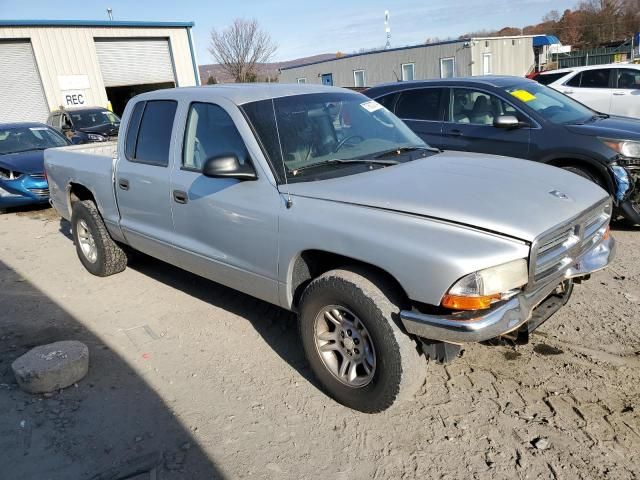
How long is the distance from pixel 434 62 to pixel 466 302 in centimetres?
3010

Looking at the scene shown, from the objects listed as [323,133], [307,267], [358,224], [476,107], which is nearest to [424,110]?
[476,107]

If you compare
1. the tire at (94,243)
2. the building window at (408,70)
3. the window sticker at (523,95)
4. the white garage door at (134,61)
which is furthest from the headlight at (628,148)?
the building window at (408,70)

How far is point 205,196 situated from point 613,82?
11.2 meters

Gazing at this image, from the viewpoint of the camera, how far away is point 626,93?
36.0ft

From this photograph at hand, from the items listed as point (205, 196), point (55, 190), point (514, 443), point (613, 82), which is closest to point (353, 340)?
point (514, 443)

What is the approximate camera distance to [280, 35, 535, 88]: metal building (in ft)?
94.8

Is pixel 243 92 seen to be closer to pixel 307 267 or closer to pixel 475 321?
pixel 307 267

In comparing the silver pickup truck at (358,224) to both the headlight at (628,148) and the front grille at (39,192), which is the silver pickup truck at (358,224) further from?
the front grille at (39,192)

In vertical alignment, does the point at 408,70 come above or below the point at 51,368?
above

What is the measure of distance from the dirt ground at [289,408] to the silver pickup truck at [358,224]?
0.33 meters

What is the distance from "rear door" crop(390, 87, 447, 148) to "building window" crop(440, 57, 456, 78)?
24381 millimetres

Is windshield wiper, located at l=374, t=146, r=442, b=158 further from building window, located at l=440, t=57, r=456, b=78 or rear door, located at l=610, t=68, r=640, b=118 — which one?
building window, located at l=440, t=57, r=456, b=78

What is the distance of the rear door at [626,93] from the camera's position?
430 inches

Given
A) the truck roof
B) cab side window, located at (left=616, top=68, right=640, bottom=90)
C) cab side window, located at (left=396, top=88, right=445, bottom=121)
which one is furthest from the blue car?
cab side window, located at (left=616, top=68, right=640, bottom=90)
